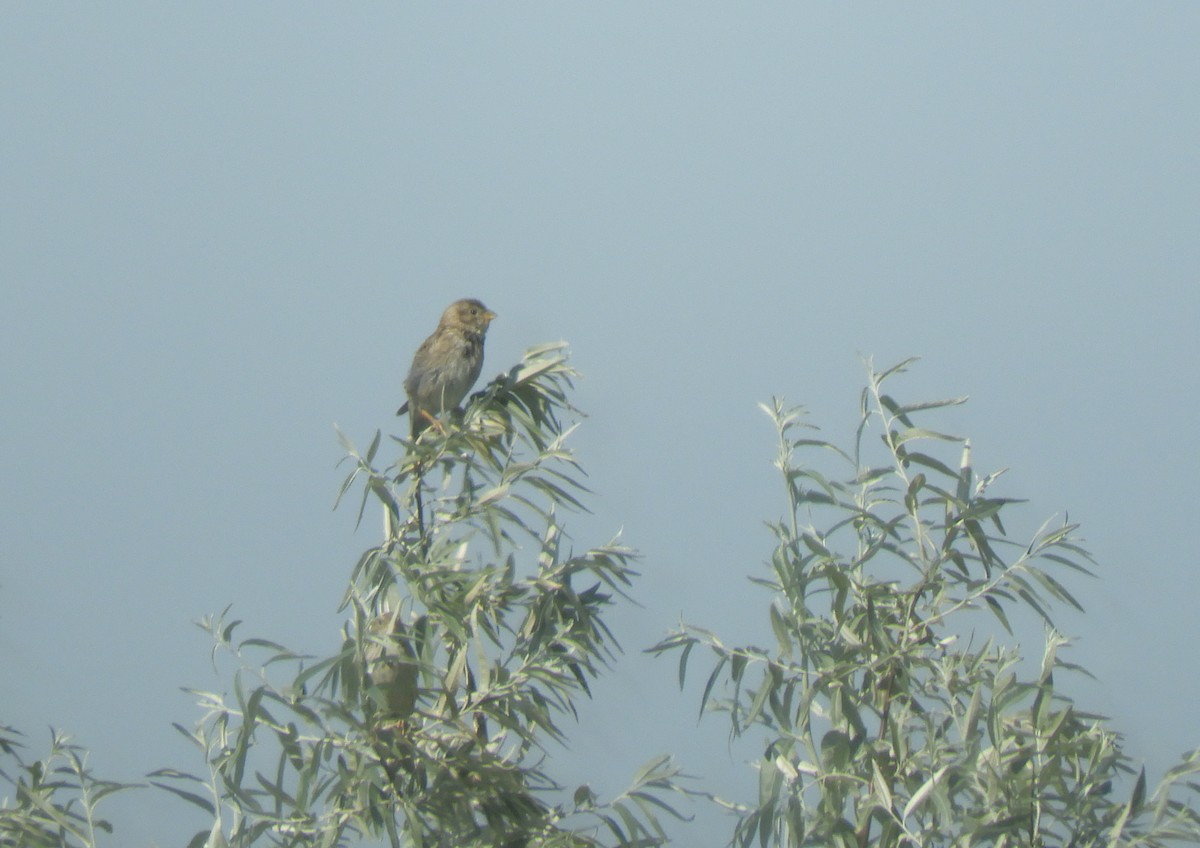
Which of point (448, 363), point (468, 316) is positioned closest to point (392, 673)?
point (448, 363)

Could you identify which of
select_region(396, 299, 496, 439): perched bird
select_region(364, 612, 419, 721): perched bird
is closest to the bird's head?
select_region(396, 299, 496, 439): perched bird

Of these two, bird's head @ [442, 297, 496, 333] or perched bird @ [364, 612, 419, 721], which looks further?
bird's head @ [442, 297, 496, 333]

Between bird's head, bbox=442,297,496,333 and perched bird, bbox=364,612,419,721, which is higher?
bird's head, bbox=442,297,496,333

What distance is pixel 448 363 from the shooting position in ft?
13.6

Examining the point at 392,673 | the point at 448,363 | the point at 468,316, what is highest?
the point at 468,316

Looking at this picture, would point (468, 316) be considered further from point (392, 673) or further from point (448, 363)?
point (392, 673)

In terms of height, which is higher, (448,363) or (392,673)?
(448,363)

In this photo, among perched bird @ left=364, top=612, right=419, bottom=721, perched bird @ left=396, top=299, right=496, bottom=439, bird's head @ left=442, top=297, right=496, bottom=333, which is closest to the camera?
perched bird @ left=364, top=612, right=419, bottom=721

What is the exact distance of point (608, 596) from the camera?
2947 mm

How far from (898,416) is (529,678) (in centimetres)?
88

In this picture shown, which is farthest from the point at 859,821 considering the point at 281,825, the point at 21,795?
the point at 21,795

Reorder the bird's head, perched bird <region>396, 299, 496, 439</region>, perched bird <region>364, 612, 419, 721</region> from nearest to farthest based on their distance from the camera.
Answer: perched bird <region>364, 612, 419, 721</region> → perched bird <region>396, 299, 496, 439</region> → the bird's head

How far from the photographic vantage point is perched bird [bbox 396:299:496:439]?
4102 millimetres

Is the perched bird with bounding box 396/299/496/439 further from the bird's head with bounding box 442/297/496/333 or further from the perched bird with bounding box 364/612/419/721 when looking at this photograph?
the perched bird with bounding box 364/612/419/721
